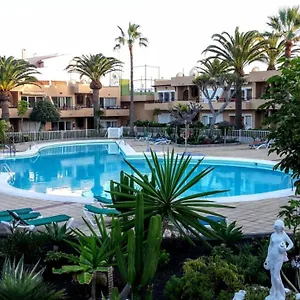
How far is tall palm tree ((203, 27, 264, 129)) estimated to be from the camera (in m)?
33.6

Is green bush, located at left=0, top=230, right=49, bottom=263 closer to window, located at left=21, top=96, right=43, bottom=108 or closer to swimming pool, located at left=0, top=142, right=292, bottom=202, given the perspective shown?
swimming pool, located at left=0, top=142, right=292, bottom=202

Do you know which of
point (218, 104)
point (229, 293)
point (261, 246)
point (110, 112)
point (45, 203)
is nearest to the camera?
point (229, 293)

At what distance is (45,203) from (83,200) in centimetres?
101

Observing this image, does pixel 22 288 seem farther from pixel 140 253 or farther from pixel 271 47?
pixel 271 47

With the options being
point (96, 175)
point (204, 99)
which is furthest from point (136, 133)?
point (96, 175)

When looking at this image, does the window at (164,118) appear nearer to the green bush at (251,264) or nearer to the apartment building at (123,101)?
the apartment building at (123,101)

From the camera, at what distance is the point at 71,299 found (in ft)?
20.7

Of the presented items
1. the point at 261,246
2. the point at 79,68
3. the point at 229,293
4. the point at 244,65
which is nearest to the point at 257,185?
the point at 261,246

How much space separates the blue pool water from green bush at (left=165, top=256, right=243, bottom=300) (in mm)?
9599

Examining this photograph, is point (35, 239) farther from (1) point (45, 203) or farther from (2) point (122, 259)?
(1) point (45, 203)

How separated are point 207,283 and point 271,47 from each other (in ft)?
108

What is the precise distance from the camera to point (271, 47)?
3631cm

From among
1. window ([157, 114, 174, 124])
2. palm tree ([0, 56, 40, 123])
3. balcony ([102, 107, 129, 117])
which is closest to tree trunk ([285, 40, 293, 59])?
window ([157, 114, 174, 124])

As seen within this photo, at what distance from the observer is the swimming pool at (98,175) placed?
56.8ft
